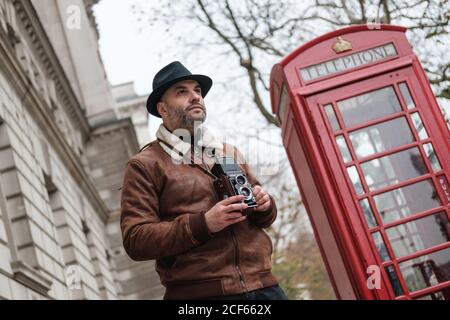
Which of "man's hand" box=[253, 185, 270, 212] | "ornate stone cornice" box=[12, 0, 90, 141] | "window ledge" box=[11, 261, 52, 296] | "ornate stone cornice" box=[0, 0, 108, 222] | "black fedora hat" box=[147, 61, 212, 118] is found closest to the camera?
"man's hand" box=[253, 185, 270, 212]

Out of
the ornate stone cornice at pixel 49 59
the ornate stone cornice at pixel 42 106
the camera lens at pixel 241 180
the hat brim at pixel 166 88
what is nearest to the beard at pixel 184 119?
the hat brim at pixel 166 88

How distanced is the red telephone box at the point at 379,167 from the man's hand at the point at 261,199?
2849 millimetres

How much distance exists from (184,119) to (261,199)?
58cm

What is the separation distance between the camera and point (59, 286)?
12.8m

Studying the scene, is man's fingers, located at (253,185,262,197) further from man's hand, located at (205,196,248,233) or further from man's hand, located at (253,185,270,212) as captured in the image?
man's hand, located at (205,196,248,233)

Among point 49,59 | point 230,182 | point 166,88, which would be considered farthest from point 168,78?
point 49,59

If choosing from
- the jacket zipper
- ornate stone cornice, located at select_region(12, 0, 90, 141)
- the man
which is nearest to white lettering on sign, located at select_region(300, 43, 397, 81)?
the man

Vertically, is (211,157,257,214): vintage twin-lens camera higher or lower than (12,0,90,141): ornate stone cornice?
lower

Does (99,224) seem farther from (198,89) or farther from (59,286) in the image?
(198,89)

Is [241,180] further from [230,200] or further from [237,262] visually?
[237,262]

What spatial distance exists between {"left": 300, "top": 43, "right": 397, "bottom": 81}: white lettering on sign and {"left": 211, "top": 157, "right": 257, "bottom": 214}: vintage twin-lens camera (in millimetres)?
3476

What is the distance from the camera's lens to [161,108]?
3.53 m

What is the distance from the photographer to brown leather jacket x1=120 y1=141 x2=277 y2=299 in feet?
10.2

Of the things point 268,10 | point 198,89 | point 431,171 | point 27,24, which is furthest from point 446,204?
point 27,24
